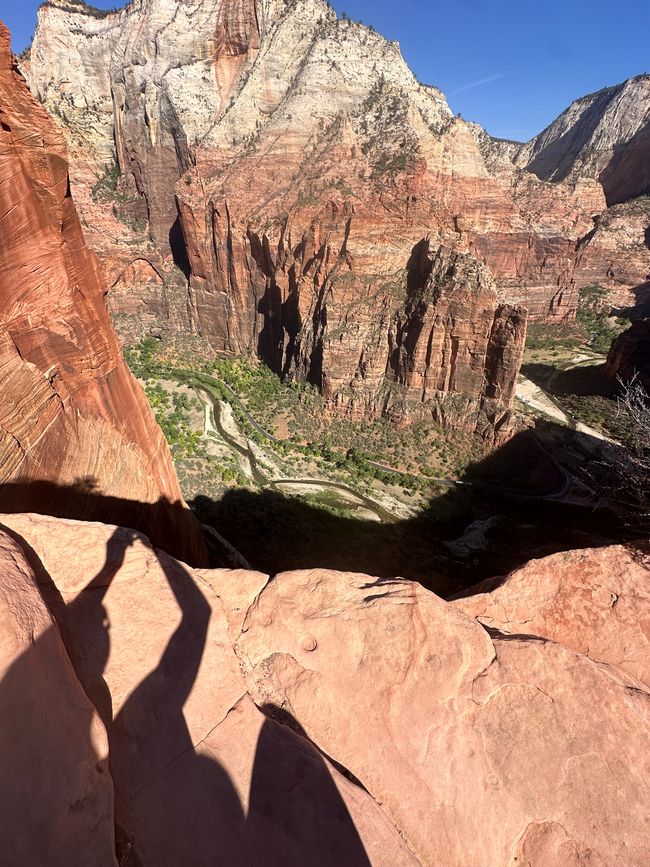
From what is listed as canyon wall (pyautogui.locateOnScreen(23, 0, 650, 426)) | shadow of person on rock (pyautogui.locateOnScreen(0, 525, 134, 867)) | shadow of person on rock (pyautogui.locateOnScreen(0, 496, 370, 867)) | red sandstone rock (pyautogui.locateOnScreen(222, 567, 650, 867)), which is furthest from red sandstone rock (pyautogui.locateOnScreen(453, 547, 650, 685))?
canyon wall (pyautogui.locateOnScreen(23, 0, 650, 426))

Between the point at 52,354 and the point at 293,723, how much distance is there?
42.2ft

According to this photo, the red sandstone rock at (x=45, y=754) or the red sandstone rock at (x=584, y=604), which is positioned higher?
the red sandstone rock at (x=45, y=754)

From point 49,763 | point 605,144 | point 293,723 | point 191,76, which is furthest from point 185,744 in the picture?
point 605,144

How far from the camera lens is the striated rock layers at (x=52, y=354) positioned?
11586 mm

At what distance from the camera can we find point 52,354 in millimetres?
13266

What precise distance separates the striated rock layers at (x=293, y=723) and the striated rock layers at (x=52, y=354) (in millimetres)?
4675

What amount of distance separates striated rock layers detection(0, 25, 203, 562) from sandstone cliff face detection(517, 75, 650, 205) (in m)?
145

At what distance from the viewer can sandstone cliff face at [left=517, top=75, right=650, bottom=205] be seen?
113438mm

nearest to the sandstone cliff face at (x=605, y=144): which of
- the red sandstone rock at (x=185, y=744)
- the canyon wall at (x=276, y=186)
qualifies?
the canyon wall at (x=276, y=186)

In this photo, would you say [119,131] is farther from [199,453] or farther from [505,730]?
[505,730]

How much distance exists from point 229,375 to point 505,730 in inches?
2533

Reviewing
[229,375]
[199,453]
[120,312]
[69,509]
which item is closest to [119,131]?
[120,312]

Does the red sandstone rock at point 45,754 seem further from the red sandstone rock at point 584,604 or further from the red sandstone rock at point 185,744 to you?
the red sandstone rock at point 584,604

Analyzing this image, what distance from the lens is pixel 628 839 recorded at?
6133mm
